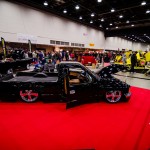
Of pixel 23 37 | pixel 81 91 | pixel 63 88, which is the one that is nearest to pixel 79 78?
pixel 81 91

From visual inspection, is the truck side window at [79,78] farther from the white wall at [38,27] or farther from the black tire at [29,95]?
the white wall at [38,27]

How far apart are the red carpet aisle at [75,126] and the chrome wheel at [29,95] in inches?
8.0

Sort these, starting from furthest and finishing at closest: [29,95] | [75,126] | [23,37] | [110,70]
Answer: [23,37] < [110,70] < [29,95] < [75,126]

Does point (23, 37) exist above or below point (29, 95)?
above

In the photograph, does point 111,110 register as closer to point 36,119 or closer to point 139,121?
point 139,121

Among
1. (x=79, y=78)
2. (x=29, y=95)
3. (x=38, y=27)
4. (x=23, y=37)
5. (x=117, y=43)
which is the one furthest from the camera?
(x=117, y=43)

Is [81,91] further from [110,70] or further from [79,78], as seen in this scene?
[110,70]

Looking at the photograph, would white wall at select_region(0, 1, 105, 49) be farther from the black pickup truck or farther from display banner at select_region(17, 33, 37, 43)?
the black pickup truck

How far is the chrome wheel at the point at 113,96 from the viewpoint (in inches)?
167

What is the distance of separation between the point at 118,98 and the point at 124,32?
24.4 metres

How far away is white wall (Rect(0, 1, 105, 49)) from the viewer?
13.5 metres

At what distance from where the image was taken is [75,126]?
2.98 metres

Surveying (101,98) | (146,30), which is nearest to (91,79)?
(101,98)

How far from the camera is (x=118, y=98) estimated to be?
4.33 m
